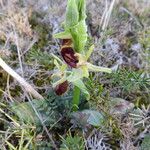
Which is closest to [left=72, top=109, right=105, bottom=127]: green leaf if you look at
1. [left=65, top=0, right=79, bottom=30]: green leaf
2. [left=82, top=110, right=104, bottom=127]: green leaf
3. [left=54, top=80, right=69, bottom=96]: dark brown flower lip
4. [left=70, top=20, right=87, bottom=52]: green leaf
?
[left=82, top=110, right=104, bottom=127]: green leaf

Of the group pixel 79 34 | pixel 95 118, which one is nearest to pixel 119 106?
pixel 95 118

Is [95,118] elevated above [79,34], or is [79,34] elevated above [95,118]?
[79,34]

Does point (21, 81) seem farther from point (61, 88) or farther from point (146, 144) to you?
point (146, 144)

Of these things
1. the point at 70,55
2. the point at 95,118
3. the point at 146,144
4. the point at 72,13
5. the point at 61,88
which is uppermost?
the point at 72,13

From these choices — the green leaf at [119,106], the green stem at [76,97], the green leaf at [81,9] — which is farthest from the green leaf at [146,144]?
the green leaf at [81,9]

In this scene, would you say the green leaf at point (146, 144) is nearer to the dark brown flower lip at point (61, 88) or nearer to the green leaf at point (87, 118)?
the green leaf at point (87, 118)

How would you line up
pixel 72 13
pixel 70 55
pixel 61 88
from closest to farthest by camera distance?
pixel 72 13
pixel 70 55
pixel 61 88

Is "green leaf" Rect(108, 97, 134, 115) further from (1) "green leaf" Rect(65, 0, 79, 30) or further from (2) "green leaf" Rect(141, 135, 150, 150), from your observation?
(1) "green leaf" Rect(65, 0, 79, 30)

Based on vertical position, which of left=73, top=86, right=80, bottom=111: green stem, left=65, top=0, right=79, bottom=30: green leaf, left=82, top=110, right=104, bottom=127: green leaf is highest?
left=65, top=0, right=79, bottom=30: green leaf

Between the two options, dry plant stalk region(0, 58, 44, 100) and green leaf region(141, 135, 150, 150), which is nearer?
green leaf region(141, 135, 150, 150)

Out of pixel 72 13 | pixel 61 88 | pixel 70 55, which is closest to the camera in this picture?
pixel 72 13
